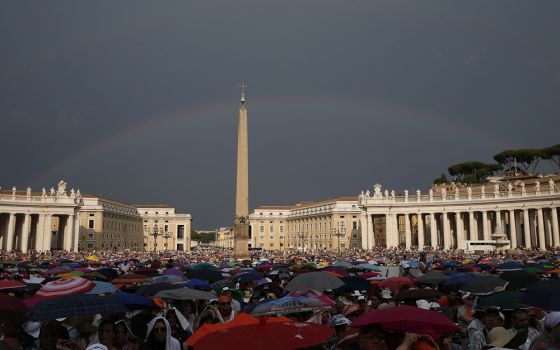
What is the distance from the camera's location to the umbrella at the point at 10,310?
641cm

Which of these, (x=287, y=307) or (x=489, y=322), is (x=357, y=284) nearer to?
(x=489, y=322)

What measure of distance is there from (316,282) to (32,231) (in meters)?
82.3

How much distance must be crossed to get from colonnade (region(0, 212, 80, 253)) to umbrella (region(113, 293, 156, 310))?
236 ft

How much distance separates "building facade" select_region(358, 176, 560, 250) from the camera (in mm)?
63156

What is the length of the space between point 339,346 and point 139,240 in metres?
117

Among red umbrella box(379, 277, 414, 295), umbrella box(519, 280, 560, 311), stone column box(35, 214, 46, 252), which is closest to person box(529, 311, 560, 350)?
umbrella box(519, 280, 560, 311)

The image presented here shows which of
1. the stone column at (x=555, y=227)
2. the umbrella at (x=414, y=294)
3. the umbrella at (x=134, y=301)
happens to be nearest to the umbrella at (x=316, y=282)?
the umbrella at (x=414, y=294)

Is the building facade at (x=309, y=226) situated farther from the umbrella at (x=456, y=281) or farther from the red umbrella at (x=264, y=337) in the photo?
the red umbrella at (x=264, y=337)

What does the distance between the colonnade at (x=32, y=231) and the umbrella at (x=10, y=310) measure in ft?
237

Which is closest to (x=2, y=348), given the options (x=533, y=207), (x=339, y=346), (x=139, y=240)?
(x=339, y=346)

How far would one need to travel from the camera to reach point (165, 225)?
402 feet

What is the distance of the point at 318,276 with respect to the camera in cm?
1046

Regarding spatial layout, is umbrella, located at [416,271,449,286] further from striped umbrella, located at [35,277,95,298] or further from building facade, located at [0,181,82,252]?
building facade, located at [0,181,82,252]

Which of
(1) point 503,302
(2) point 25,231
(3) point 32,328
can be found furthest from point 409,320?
(2) point 25,231
